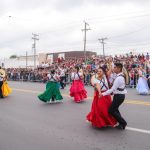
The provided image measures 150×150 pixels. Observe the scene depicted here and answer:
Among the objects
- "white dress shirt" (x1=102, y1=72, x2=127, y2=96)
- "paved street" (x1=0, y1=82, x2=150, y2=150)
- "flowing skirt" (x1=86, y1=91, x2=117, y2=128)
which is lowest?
"paved street" (x1=0, y1=82, x2=150, y2=150)

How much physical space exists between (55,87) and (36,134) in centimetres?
604

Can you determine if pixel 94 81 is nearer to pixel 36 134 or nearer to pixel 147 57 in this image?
pixel 36 134

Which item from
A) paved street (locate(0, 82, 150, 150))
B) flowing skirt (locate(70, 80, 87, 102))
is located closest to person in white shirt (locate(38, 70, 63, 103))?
flowing skirt (locate(70, 80, 87, 102))

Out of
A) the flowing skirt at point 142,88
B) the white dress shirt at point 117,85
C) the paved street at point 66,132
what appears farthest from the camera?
the flowing skirt at point 142,88

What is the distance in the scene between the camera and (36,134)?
25.4ft

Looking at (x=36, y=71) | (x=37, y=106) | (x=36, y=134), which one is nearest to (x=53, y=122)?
(x=36, y=134)

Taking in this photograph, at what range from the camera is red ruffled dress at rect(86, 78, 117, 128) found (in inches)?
311

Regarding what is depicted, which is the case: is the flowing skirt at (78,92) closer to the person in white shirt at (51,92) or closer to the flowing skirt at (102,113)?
the person in white shirt at (51,92)

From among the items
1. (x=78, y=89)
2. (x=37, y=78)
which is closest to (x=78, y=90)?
(x=78, y=89)

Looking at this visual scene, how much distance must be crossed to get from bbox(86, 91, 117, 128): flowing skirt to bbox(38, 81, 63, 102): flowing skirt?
5.61m

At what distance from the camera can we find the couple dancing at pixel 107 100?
774 centimetres

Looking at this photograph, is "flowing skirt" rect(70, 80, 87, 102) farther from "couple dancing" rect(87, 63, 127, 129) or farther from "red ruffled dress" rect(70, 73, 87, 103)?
"couple dancing" rect(87, 63, 127, 129)

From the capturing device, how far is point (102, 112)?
7.88 meters

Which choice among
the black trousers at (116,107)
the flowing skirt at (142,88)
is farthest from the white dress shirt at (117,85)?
the flowing skirt at (142,88)
